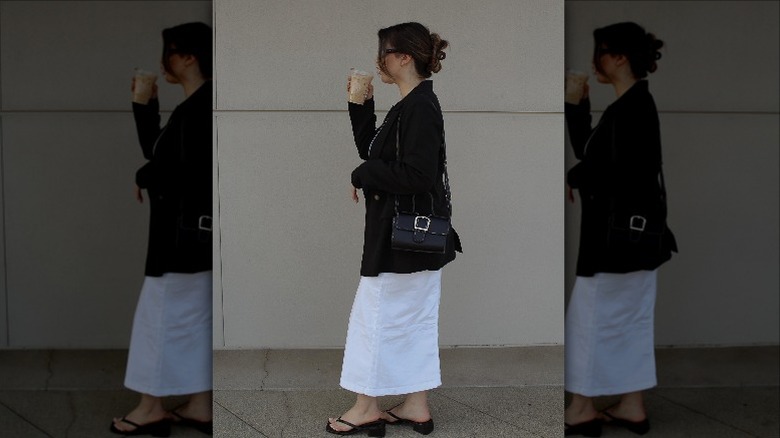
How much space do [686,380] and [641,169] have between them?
58.5 inches

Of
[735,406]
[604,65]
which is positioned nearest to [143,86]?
[604,65]

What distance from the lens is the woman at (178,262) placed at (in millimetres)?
4156

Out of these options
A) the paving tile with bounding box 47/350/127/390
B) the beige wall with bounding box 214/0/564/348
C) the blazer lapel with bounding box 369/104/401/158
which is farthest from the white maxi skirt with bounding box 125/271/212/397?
the blazer lapel with bounding box 369/104/401/158

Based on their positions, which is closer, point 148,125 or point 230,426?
point 230,426

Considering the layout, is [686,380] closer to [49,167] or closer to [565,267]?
[565,267]

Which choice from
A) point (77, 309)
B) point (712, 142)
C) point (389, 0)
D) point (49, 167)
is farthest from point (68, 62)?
point (712, 142)

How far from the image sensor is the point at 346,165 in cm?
423

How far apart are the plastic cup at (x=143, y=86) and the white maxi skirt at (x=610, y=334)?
7.23ft

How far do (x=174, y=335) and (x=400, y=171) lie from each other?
1.43m

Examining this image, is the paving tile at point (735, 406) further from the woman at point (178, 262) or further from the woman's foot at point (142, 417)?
the woman's foot at point (142, 417)

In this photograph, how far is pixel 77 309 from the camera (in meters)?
5.04

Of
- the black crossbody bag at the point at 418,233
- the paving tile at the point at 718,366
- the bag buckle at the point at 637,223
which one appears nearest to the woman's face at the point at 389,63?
the black crossbody bag at the point at 418,233

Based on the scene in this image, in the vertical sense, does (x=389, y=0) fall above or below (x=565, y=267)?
above

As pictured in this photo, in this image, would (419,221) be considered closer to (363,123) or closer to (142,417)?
(363,123)
